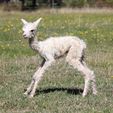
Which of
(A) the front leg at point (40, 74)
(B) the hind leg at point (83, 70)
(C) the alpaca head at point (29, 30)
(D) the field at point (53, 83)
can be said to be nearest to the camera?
(D) the field at point (53, 83)

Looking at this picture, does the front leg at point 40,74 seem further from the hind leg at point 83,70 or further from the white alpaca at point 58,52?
the hind leg at point 83,70

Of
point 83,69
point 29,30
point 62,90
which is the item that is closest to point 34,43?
point 29,30

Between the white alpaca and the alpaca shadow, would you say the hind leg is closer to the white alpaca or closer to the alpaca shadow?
the white alpaca

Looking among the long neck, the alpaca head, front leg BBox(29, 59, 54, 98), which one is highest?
the alpaca head

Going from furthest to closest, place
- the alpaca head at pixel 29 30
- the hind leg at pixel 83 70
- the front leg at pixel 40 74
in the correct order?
the hind leg at pixel 83 70 < the front leg at pixel 40 74 < the alpaca head at pixel 29 30

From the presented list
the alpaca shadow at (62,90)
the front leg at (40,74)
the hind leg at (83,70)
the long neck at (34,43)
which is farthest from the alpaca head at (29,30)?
the alpaca shadow at (62,90)

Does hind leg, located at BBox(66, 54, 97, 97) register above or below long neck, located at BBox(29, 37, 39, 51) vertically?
below

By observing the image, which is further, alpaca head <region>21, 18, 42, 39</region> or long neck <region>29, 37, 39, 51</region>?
long neck <region>29, 37, 39, 51</region>

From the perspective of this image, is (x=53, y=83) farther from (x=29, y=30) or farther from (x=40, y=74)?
(x=29, y=30)

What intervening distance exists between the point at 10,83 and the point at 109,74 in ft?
8.50

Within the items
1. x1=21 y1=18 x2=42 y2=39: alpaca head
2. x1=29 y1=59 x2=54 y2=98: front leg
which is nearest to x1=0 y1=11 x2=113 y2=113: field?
x1=29 y1=59 x2=54 y2=98: front leg

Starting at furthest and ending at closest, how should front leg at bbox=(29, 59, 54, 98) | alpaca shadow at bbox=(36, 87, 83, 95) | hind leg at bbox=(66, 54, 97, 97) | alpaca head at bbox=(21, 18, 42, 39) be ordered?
alpaca shadow at bbox=(36, 87, 83, 95) → hind leg at bbox=(66, 54, 97, 97) → front leg at bbox=(29, 59, 54, 98) → alpaca head at bbox=(21, 18, 42, 39)

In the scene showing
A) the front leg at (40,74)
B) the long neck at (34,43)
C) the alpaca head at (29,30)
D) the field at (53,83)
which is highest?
the alpaca head at (29,30)

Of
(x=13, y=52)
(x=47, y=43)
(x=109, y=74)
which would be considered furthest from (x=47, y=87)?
(x=13, y=52)
